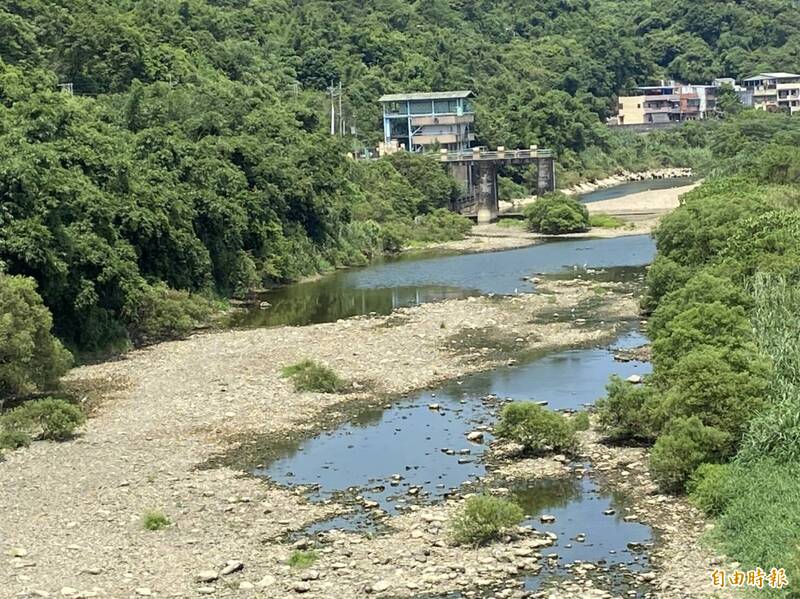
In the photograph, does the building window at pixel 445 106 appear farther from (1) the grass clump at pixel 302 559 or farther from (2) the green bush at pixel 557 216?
(1) the grass clump at pixel 302 559

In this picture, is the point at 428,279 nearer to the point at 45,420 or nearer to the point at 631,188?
the point at 45,420

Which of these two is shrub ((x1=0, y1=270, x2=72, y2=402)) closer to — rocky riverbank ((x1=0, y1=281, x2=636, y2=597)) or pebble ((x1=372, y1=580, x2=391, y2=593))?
rocky riverbank ((x1=0, y1=281, x2=636, y2=597))

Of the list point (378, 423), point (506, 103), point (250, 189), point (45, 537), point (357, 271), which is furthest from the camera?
point (506, 103)

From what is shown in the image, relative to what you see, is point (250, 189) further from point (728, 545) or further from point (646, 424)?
point (728, 545)

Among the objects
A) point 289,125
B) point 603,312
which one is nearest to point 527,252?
point 289,125

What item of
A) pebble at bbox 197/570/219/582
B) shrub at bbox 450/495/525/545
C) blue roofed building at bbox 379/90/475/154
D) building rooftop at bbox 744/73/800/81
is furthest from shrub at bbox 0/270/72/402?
building rooftop at bbox 744/73/800/81

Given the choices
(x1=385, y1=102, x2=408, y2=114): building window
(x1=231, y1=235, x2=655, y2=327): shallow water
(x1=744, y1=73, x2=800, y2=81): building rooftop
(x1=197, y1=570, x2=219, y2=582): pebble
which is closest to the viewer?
(x1=197, y1=570, x2=219, y2=582): pebble
